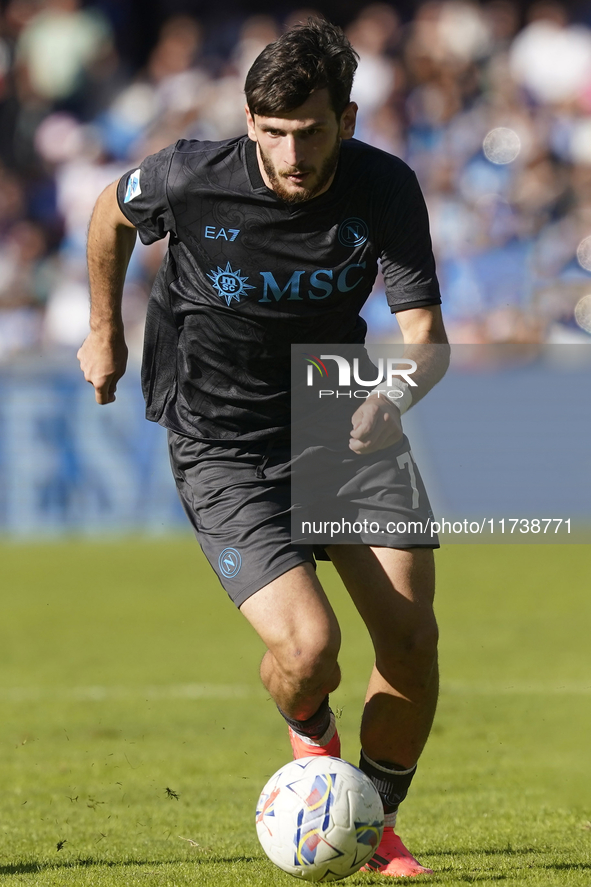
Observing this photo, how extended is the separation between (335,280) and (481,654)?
5423 millimetres

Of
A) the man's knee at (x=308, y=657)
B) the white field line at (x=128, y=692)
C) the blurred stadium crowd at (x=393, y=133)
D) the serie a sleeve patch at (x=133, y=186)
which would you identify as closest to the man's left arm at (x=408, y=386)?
the man's knee at (x=308, y=657)

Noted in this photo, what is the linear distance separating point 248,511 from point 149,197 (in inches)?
45.0

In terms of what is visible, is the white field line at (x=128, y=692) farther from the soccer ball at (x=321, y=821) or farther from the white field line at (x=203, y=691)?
the soccer ball at (x=321, y=821)

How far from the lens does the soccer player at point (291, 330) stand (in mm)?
4066

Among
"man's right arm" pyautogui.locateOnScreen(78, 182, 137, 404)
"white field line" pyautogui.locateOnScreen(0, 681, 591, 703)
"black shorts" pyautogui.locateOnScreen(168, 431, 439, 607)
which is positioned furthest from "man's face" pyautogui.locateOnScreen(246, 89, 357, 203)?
"white field line" pyautogui.locateOnScreen(0, 681, 591, 703)

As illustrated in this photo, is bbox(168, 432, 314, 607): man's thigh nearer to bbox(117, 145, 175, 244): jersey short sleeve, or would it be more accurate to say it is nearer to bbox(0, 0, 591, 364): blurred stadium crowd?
bbox(117, 145, 175, 244): jersey short sleeve

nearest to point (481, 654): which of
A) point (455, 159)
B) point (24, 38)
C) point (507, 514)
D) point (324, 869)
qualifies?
point (507, 514)

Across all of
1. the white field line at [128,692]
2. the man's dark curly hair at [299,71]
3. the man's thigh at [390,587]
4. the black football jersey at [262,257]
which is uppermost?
the man's dark curly hair at [299,71]

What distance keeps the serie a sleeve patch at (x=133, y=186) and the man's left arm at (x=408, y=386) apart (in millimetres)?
1019

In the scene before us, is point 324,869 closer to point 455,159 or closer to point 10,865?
point 10,865

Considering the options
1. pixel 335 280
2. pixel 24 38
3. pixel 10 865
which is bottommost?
pixel 10 865

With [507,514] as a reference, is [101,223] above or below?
above

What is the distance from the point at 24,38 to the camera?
17.7 metres

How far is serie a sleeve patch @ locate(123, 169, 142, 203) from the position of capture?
4.42 metres
